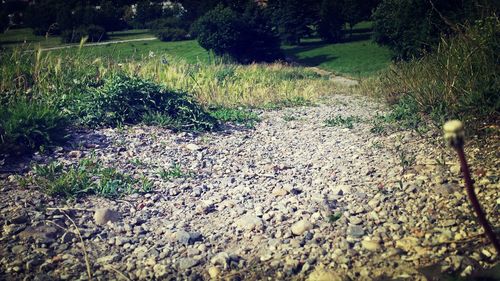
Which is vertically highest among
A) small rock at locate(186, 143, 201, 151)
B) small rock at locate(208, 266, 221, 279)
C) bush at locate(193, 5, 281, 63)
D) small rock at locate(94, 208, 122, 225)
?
bush at locate(193, 5, 281, 63)

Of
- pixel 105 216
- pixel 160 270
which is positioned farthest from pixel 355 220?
pixel 105 216

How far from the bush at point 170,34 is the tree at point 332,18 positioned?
62.7 ft

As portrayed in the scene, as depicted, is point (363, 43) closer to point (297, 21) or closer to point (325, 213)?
point (297, 21)

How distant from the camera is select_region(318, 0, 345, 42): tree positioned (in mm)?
42750

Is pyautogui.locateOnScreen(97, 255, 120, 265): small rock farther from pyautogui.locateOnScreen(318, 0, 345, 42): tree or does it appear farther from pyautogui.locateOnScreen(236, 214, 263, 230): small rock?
pyautogui.locateOnScreen(318, 0, 345, 42): tree

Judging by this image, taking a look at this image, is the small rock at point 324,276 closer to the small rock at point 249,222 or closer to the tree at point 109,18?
the small rock at point 249,222

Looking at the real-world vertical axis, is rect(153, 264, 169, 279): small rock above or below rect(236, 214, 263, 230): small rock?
below

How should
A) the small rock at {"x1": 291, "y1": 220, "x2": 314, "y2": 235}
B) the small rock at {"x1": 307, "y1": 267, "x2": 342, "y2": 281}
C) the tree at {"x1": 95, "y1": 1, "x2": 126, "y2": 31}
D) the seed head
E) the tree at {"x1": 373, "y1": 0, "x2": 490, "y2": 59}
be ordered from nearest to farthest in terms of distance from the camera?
the seed head < the small rock at {"x1": 307, "y1": 267, "x2": 342, "y2": 281} < the small rock at {"x1": 291, "y1": 220, "x2": 314, "y2": 235} < the tree at {"x1": 373, "y1": 0, "x2": 490, "y2": 59} < the tree at {"x1": 95, "y1": 1, "x2": 126, "y2": 31}

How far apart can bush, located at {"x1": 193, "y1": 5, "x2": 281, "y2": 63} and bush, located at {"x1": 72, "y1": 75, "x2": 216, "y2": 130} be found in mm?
26244

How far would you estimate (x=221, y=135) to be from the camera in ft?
21.6

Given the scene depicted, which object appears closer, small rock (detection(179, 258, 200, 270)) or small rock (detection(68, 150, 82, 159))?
small rock (detection(179, 258, 200, 270))

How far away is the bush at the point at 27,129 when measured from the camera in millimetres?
4551

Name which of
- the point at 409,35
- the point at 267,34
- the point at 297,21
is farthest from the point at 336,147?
the point at 297,21

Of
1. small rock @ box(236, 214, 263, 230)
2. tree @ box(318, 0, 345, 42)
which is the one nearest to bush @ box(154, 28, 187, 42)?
tree @ box(318, 0, 345, 42)
